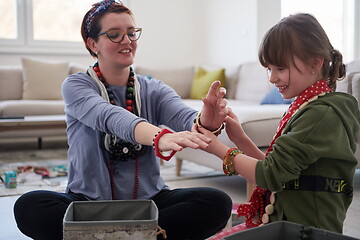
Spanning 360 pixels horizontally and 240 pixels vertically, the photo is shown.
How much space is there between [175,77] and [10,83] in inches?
72.6

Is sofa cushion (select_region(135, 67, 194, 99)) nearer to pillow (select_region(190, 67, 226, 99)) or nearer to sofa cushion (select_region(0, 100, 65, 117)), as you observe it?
pillow (select_region(190, 67, 226, 99))

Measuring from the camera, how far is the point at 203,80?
5121mm

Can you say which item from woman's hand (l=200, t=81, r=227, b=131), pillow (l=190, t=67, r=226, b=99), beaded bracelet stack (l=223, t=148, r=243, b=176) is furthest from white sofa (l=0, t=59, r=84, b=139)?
beaded bracelet stack (l=223, t=148, r=243, b=176)

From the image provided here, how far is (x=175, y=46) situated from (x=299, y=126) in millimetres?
5381

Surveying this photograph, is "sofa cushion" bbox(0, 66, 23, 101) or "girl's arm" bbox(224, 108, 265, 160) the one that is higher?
"girl's arm" bbox(224, 108, 265, 160)

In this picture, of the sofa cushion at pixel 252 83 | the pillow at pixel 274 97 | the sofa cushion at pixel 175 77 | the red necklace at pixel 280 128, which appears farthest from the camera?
the sofa cushion at pixel 175 77

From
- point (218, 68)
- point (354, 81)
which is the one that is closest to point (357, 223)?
point (354, 81)

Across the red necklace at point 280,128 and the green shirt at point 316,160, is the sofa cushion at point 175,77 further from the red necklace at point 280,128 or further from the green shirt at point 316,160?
the green shirt at point 316,160

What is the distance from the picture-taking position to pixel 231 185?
294cm

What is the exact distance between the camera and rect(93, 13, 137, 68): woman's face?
1.58 meters

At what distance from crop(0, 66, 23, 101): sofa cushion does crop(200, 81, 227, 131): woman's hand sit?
13.8ft

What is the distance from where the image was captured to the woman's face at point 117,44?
1.58 meters

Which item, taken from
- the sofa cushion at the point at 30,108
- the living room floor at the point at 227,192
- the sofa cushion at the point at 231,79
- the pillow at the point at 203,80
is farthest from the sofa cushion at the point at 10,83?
the living room floor at the point at 227,192

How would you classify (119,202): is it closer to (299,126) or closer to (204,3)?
(299,126)
